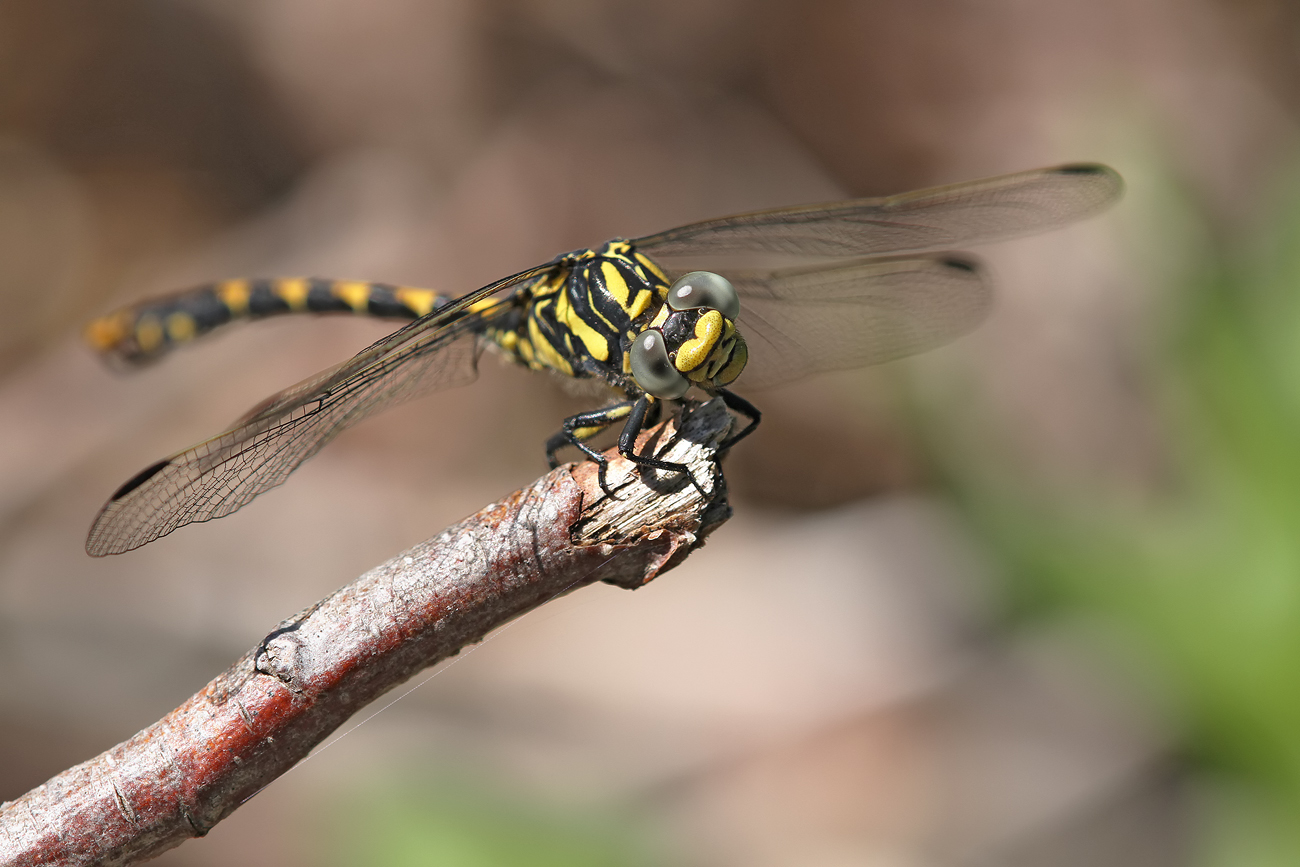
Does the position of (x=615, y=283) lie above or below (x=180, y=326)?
below

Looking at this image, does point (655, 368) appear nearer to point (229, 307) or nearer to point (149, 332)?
point (229, 307)

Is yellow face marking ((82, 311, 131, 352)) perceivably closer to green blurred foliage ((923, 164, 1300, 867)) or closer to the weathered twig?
the weathered twig

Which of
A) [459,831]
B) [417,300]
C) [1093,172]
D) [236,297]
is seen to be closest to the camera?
[1093,172]

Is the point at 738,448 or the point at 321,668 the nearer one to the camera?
the point at 321,668

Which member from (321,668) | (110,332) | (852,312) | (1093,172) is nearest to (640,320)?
(852,312)

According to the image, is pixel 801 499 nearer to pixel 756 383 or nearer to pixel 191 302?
pixel 756 383

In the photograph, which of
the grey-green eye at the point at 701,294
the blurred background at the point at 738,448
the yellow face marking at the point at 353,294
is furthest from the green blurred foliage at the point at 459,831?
the grey-green eye at the point at 701,294
